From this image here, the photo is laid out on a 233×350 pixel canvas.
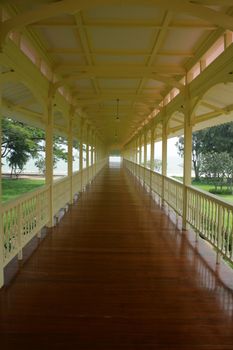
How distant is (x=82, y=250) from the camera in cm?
525

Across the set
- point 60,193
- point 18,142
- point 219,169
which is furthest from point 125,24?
point 18,142

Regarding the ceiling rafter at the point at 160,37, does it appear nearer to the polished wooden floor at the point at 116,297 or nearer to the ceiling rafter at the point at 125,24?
the ceiling rafter at the point at 125,24

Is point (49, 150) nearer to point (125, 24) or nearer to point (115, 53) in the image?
point (115, 53)

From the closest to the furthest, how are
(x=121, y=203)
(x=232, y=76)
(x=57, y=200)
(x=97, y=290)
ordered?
1. (x=97, y=290)
2. (x=232, y=76)
3. (x=57, y=200)
4. (x=121, y=203)

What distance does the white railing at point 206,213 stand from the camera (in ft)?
14.5

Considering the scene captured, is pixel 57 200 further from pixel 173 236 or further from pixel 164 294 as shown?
pixel 164 294

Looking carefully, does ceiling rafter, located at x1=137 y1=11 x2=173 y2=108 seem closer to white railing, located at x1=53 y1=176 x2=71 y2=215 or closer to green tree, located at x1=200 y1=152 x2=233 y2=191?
white railing, located at x1=53 y1=176 x2=71 y2=215

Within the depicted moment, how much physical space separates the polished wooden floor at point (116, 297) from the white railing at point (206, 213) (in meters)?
0.32

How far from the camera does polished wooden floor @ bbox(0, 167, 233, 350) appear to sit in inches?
108

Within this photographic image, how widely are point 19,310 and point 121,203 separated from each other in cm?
696

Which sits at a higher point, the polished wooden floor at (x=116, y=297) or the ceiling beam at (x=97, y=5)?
the ceiling beam at (x=97, y=5)

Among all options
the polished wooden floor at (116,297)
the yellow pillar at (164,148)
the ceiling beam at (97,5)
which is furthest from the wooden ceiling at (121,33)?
the polished wooden floor at (116,297)

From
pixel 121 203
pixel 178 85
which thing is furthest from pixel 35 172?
pixel 178 85

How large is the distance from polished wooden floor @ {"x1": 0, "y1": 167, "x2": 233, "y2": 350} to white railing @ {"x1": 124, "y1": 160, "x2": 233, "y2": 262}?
0.32 metres
